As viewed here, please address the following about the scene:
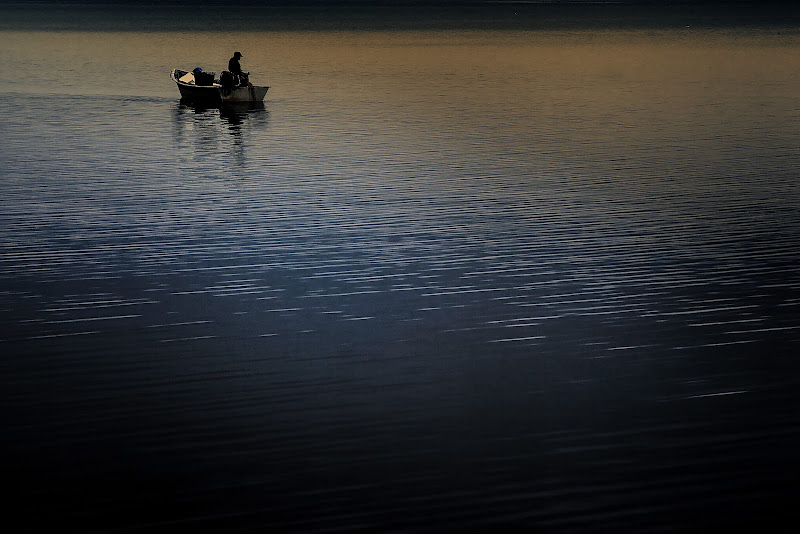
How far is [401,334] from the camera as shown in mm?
12188

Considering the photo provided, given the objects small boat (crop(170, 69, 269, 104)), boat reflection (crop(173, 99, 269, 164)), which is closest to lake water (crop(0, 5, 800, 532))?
boat reflection (crop(173, 99, 269, 164))

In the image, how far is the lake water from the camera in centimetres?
834

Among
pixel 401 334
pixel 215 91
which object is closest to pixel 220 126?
pixel 215 91

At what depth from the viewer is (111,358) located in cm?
1127

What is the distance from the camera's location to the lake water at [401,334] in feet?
27.4

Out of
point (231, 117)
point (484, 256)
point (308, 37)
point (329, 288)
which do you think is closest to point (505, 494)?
point (329, 288)

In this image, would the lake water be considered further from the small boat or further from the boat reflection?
the small boat

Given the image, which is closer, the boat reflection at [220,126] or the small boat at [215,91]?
the boat reflection at [220,126]

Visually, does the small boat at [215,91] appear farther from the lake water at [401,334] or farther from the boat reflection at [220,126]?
the lake water at [401,334]

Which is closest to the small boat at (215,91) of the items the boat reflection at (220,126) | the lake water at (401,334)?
the boat reflection at (220,126)

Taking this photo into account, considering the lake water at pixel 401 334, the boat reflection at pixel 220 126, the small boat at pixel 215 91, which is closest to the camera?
the lake water at pixel 401 334

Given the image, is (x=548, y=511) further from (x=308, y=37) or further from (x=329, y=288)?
(x=308, y=37)

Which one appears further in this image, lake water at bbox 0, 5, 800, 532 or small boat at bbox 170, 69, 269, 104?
small boat at bbox 170, 69, 269, 104

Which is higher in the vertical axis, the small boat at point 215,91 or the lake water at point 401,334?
the lake water at point 401,334
